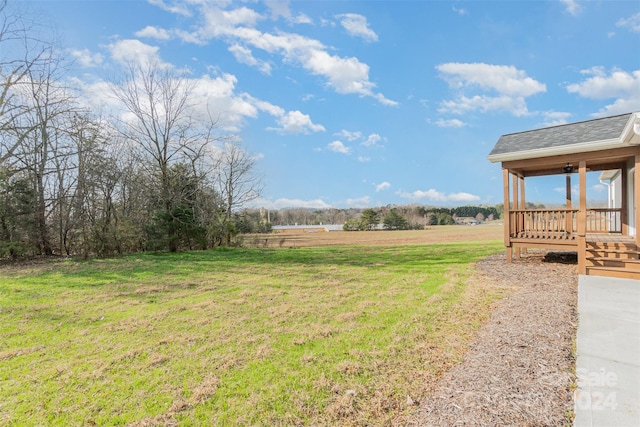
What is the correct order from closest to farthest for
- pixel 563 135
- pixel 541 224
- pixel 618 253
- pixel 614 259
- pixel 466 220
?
pixel 614 259 → pixel 618 253 → pixel 563 135 → pixel 541 224 → pixel 466 220

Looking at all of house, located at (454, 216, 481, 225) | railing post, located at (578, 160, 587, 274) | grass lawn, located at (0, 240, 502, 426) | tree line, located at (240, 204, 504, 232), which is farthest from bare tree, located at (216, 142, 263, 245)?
house, located at (454, 216, 481, 225)

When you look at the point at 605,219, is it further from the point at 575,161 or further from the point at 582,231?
the point at 582,231

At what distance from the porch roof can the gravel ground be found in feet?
12.9

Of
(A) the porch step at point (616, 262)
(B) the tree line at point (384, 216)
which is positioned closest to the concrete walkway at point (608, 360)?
(A) the porch step at point (616, 262)

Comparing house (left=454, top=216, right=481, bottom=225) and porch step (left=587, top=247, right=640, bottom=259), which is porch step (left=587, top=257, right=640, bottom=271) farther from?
house (left=454, top=216, right=481, bottom=225)

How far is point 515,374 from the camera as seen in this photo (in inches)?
98.6

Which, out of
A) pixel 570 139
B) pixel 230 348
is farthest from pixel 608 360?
pixel 570 139

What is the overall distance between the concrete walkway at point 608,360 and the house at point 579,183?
84.3 inches

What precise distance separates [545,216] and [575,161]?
155 centimetres

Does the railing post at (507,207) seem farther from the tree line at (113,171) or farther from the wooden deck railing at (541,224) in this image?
the tree line at (113,171)

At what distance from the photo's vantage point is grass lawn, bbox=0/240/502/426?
2.21 meters

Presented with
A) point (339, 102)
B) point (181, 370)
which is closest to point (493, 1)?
point (339, 102)

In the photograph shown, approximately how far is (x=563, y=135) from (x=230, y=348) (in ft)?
29.8

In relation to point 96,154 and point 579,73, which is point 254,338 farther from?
point 579,73
